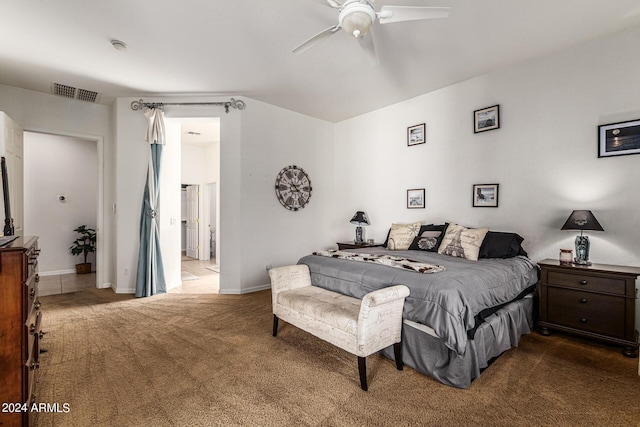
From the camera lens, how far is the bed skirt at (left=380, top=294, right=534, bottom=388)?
2029 mm

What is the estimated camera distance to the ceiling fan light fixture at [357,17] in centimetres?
197

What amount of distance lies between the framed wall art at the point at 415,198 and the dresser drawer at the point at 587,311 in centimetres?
193

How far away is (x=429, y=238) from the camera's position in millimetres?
3707

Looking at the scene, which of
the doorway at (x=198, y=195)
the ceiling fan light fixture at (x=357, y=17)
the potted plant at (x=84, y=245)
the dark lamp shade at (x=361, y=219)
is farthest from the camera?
the doorway at (x=198, y=195)

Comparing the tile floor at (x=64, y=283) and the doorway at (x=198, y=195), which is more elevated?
the doorway at (x=198, y=195)

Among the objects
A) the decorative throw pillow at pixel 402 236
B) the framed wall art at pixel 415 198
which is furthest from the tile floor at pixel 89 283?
the framed wall art at pixel 415 198

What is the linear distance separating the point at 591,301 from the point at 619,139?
1555 mm

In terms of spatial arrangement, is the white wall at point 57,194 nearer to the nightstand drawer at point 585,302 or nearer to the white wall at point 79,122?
the white wall at point 79,122

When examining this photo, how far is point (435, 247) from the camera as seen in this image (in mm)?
3588

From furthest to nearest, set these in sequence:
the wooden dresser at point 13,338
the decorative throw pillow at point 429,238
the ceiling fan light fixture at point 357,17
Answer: the decorative throw pillow at point 429,238
the ceiling fan light fixture at point 357,17
the wooden dresser at point 13,338

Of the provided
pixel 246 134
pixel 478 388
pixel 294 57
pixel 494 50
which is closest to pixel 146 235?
pixel 246 134

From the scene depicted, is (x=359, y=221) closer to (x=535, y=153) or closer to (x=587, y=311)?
(x=535, y=153)

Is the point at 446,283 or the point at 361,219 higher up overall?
the point at 361,219

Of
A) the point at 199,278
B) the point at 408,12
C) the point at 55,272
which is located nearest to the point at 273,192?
the point at 199,278
